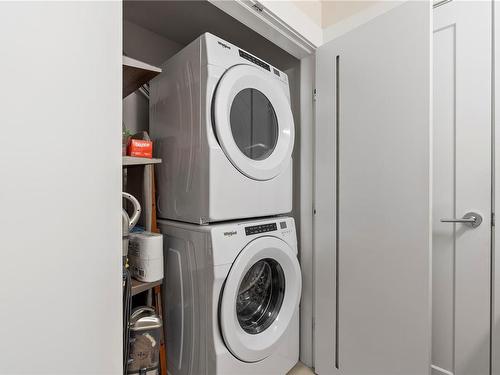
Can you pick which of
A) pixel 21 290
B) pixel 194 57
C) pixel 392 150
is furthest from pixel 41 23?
pixel 392 150

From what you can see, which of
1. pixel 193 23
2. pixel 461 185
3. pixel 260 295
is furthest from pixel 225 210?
pixel 193 23

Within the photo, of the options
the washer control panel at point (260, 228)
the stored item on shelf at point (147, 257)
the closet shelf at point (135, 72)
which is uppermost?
the closet shelf at point (135, 72)

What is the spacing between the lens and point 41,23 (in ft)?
1.42

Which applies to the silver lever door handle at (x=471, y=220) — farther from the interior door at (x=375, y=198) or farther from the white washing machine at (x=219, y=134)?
the white washing machine at (x=219, y=134)

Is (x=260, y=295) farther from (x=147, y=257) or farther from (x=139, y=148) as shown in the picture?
(x=139, y=148)

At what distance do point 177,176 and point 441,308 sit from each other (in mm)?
1537

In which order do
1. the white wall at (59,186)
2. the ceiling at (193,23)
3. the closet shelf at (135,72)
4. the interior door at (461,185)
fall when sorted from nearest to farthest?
the white wall at (59,186)
the closet shelf at (135,72)
the interior door at (461,185)
the ceiling at (193,23)

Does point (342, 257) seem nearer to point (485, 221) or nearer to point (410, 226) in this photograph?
point (410, 226)

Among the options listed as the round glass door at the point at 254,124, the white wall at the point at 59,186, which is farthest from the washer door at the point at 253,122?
the white wall at the point at 59,186

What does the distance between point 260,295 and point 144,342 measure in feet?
2.16

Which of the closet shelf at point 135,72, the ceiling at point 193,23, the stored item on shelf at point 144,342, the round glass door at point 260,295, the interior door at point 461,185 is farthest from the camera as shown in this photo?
the ceiling at point 193,23

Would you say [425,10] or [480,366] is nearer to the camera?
[425,10]

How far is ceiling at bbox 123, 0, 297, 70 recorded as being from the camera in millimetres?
1605

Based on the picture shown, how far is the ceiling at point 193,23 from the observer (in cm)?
160
